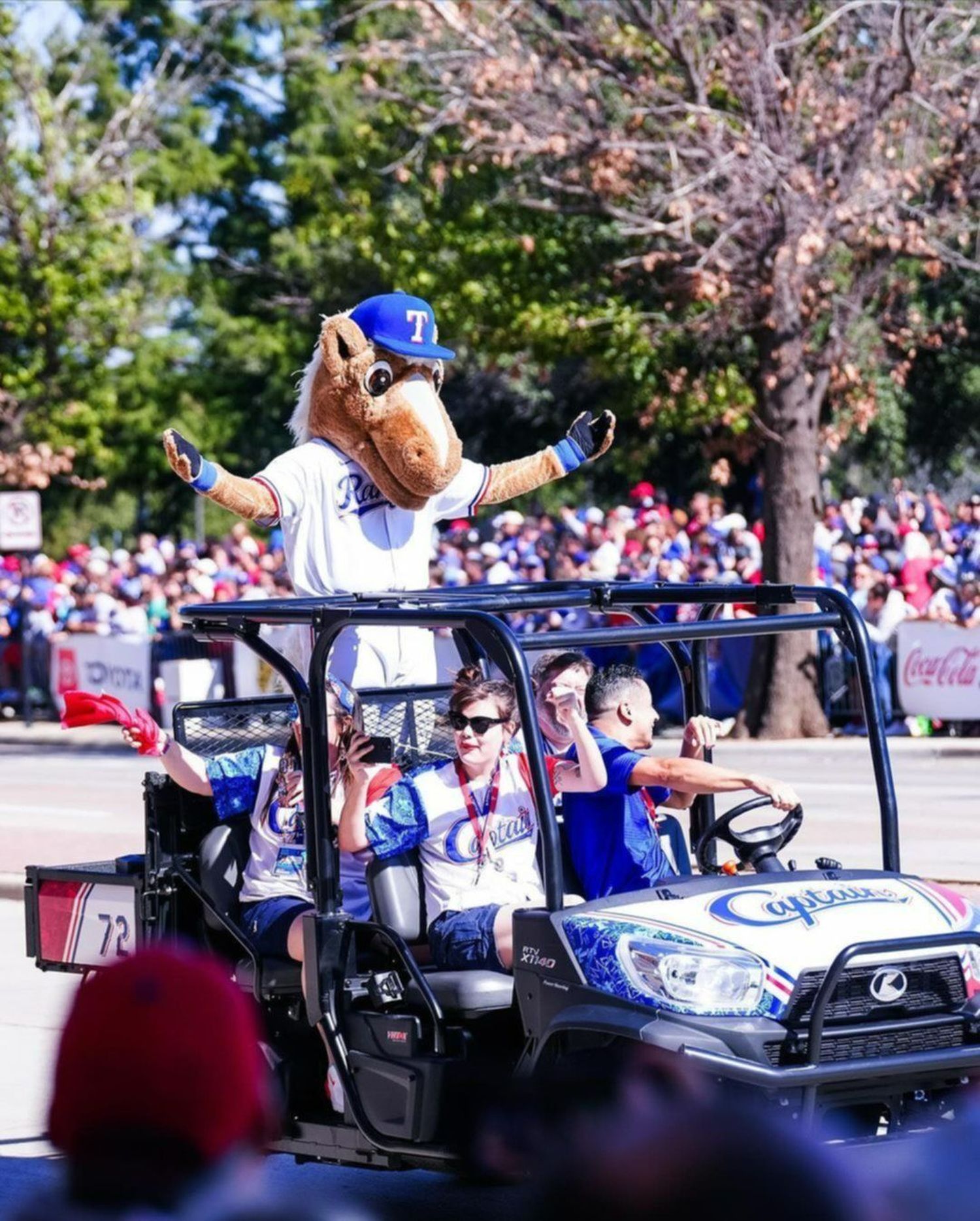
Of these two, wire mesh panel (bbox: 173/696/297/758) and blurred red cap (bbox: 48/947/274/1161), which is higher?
wire mesh panel (bbox: 173/696/297/758)

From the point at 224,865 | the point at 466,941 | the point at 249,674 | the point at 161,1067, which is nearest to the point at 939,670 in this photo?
the point at 249,674

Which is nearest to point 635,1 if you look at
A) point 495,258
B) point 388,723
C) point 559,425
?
point 495,258

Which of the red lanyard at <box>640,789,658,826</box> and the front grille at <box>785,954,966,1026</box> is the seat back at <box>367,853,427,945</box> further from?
the front grille at <box>785,954,966,1026</box>

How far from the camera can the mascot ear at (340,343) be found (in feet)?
25.8

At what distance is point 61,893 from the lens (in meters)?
6.05

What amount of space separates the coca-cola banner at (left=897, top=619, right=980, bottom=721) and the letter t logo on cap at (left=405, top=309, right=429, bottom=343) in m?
10.6

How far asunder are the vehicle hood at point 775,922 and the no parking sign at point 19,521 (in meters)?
19.5

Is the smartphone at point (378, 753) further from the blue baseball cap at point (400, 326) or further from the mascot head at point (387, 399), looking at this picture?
the blue baseball cap at point (400, 326)

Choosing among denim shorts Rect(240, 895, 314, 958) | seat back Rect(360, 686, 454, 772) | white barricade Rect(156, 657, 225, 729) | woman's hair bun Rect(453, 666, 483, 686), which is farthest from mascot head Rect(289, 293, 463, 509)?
white barricade Rect(156, 657, 225, 729)

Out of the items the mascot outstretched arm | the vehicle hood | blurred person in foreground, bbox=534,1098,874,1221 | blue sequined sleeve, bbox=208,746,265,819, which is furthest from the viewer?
the mascot outstretched arm

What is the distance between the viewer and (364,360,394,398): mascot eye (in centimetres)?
784

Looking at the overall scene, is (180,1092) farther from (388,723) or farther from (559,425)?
(559,425)

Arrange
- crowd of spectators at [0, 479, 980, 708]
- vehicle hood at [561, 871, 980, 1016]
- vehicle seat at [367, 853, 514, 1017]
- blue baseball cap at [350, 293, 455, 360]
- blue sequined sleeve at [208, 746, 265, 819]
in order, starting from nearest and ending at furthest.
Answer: vehicle hood at [561, 871, 980, 1016] < vehicle seat at [367, 853, 514, 1017] < blue sequined sleeve at [208, 746, 265, 819] < blue baseball cap at [350, 293, 455, 360] < crowd of spectators at [0, 479, 980, 708]

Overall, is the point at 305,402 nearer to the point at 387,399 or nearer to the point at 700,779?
the point at 387,399
